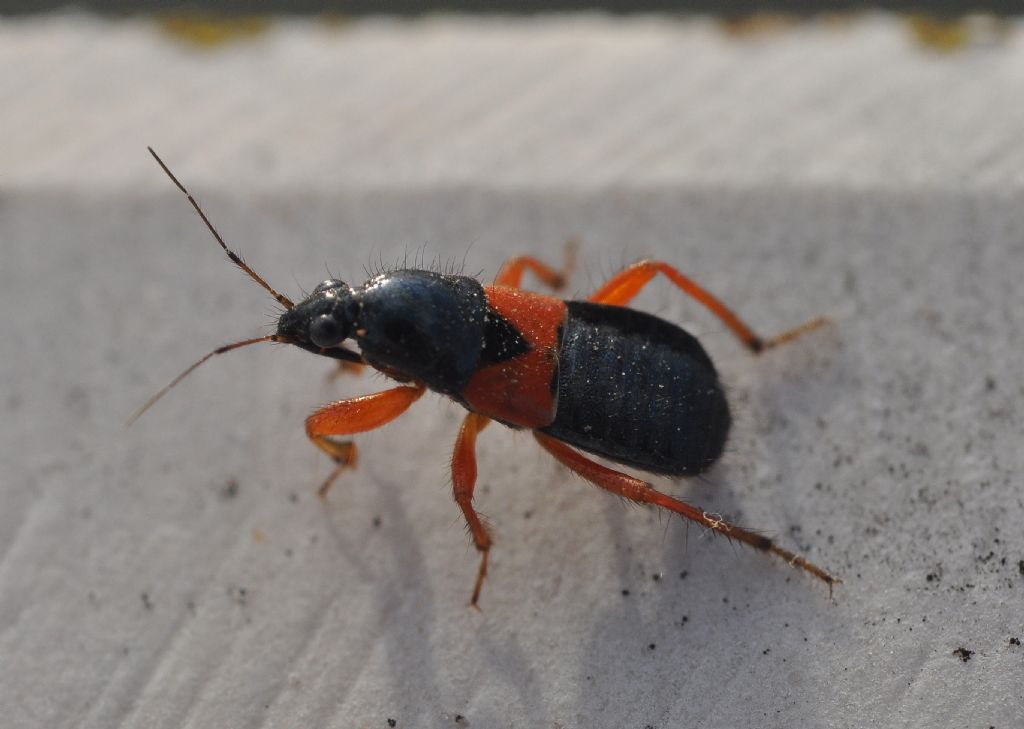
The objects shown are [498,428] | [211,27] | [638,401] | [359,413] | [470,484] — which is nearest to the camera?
[638,401]

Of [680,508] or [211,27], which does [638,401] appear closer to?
[680,508]

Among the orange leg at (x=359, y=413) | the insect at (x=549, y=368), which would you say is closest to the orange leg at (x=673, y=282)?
the insect at (x=549, y=368)

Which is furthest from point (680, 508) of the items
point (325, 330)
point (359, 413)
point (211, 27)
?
point (211, 27)

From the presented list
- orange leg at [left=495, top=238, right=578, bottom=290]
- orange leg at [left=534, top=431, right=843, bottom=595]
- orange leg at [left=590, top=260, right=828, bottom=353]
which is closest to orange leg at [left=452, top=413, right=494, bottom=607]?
orange leg at [left=534, top=431, right=843, bottom=595]

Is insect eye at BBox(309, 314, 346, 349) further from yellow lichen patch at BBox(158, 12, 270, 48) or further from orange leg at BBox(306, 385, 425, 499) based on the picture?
yellow lichen patch at BBox(158, 12, 270, 48)

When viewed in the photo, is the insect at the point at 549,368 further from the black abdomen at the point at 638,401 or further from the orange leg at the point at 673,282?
the orange leg at the point at 673,282

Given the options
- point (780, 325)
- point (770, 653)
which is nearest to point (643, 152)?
point (780, 325)

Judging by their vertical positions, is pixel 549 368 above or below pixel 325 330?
below

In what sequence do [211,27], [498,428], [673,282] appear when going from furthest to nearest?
[211,27] → [498,428] → [673,282]
